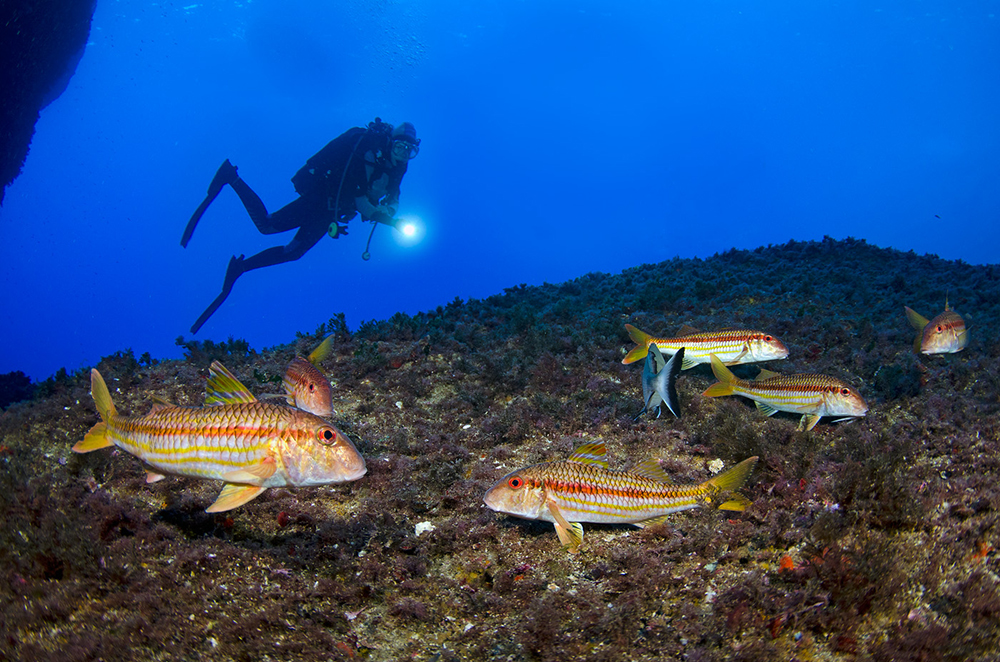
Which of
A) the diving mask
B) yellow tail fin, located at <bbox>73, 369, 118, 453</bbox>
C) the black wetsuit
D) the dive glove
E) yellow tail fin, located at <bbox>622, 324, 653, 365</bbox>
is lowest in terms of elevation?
yellow tail fin, located at <bbox>73, 369, 118, 453</bbox>

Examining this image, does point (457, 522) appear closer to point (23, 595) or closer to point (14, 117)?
point (23, 595)

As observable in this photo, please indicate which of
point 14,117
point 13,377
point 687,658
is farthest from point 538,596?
point 14,117

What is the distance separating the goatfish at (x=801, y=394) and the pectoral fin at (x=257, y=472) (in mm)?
5079

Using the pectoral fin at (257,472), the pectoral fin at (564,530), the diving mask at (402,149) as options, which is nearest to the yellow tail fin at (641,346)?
the pectoral fin at (564,530)

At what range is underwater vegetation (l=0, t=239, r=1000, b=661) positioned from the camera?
323cm

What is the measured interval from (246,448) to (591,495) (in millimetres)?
2797

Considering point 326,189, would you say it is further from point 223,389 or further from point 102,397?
point 223,389

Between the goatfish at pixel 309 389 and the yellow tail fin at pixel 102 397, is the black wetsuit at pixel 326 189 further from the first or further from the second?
the yellow tail fin at pixel 102 397

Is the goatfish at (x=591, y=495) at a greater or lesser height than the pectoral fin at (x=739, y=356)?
lesser

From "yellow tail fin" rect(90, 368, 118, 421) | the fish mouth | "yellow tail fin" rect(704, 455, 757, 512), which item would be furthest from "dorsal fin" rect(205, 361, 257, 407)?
"yellow tail fin" rect(704, 455, 757, 512)

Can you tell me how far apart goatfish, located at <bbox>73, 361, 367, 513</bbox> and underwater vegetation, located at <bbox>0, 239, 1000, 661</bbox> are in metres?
0.59

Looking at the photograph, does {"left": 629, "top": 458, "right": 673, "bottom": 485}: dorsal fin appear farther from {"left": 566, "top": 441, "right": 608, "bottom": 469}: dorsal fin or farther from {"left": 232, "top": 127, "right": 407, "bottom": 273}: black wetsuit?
{"left": 232, "top": 127, "right": 407, "bottom": 273}: black wetsuit

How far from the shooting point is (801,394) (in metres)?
5.23

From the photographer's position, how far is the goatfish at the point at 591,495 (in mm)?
3684
